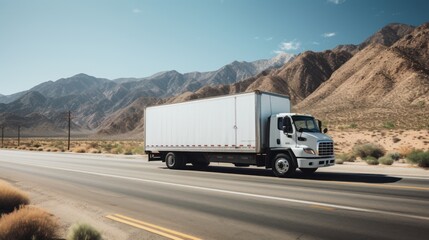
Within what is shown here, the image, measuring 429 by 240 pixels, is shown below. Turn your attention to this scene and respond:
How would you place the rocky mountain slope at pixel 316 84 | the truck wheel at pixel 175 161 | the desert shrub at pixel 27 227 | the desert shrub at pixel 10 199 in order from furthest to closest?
the rocky mountain slope at pixel 316 84
the truck wheel at pixel 175 161
the desert shrub at pixel 10 199
the desert shrub at pixel 27 227

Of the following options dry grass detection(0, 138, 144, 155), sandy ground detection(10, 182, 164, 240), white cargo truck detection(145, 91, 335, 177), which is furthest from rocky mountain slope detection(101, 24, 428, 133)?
sandy ground detection(10, 182, 164, 240)

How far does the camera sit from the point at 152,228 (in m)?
6.96

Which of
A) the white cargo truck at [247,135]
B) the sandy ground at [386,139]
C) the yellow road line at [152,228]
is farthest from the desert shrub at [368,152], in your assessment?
the yellow road line at [152,228]

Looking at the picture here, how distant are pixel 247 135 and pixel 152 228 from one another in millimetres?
9243

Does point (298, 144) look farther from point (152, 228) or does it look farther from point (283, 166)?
point (152, 228)

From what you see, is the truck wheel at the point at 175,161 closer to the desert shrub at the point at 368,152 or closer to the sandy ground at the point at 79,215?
the sandy ground at the point at 79,215

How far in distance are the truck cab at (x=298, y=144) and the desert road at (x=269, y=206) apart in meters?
0.91

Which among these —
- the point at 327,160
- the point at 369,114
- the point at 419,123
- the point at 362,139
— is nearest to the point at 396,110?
the point at 369,114

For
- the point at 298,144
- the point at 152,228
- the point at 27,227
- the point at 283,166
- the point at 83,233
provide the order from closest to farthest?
the point at 83,233 → the point at 27,227 → the point at 152,228 → the point at 298,144 → the point at 283,166

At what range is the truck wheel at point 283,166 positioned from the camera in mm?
14547

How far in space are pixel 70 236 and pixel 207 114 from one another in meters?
12.5

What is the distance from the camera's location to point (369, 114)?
58438 millimetres

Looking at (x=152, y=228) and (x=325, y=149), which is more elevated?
(x=325, y=149)

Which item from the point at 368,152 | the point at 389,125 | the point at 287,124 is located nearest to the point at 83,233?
the point at 287,124
